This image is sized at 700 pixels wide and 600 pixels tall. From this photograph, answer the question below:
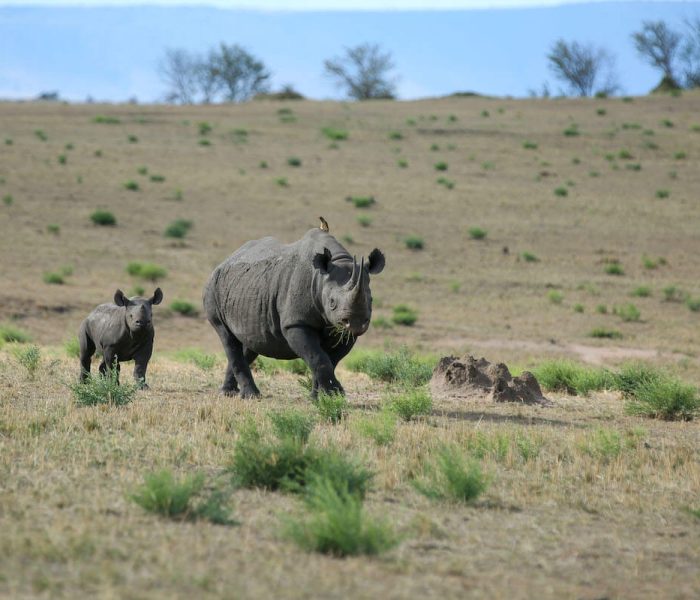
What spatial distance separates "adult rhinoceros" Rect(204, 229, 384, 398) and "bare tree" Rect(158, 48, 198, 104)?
348ft

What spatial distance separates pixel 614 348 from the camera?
82.5 ft

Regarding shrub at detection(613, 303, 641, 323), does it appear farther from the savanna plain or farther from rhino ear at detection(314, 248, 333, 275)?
rhino ear at detection(314, 248, 333, 275)

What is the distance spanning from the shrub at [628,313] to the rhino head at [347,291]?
18.0 m

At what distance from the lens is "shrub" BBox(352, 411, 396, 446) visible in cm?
982

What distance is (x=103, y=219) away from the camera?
36.6m

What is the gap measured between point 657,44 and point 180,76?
1956 inches

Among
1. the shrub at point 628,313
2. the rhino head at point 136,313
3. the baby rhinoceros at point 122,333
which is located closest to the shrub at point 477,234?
the shrub at point 628,313

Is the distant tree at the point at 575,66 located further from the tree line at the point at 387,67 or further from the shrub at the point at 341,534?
the shrub at the point at 341,534

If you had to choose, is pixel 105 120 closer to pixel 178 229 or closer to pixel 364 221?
pixel 178 229

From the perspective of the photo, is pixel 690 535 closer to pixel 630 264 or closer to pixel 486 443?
pixel 486 443

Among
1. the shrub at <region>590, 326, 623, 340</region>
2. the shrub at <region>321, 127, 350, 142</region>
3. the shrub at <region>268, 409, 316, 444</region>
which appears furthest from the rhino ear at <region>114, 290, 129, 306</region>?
the shrub at <region>321, 127, 350, 142</region>

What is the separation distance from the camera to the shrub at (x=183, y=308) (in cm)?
2816

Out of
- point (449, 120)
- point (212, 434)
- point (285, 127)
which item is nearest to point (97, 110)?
→ point (285, 127)

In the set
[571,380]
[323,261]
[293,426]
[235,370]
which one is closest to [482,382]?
[571,380]
